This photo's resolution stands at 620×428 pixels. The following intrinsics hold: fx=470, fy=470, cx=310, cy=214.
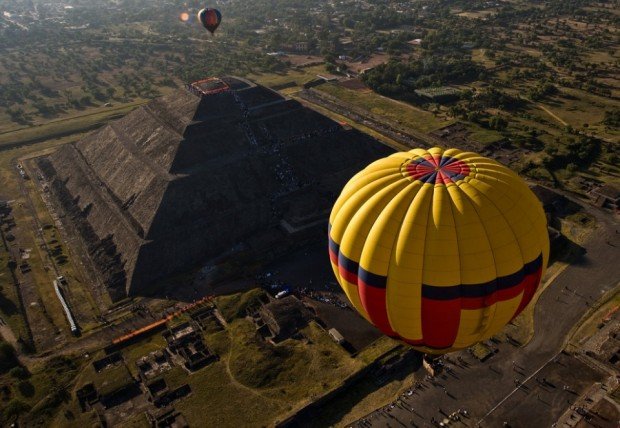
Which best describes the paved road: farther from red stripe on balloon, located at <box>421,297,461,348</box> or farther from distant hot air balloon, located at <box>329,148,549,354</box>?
red stripe on balloon, located at <box>421,297,461,348</box>

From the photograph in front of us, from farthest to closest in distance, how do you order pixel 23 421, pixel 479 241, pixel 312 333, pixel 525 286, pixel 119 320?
pixel 119 320 < pixel 312 333 < pixel 23 421 < pixel 525 286 < pixel 479 241

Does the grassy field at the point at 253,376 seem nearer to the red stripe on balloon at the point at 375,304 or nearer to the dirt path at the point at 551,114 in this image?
the red stripe on balloon at the point at 375,304

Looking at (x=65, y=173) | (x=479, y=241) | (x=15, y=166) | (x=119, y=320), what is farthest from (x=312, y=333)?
(x=15, y=166)

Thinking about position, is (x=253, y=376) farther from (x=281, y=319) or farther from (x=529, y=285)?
(x=529, y=285)

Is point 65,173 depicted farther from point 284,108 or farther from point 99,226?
point 284,108

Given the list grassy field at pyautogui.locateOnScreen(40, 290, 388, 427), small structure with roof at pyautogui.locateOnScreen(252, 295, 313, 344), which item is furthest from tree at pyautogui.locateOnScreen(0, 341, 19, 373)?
small structure with roof at pyautogui.locateOnScreen(252, 295, 313, 344)
